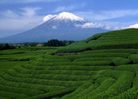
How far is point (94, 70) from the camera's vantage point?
95.1ft

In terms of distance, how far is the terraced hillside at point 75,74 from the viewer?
75.5 ft

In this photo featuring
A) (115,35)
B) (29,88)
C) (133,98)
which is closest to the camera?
(133,98)

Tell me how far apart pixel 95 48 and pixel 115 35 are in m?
10.5

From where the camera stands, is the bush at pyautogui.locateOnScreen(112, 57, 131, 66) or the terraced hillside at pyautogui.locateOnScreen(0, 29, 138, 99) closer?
the terraced hillside at pyautogui.locateOnScreen(0, 29, 138, 99)

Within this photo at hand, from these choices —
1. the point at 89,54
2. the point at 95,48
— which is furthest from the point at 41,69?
the point at 95,48

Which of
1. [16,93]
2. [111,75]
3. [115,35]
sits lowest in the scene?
[16,93]

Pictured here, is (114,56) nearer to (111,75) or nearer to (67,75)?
(111,75)

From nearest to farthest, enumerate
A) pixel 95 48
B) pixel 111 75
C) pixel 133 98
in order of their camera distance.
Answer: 1. pixel 133 98
2. pixel 111 75
3. pixel 95 48

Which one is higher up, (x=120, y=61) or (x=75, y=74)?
(x=120, y=61)

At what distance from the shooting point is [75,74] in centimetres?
2869

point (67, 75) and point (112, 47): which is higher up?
point (112, 47)

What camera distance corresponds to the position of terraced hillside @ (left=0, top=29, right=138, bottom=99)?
23.0 metres

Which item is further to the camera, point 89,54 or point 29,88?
point 89,54

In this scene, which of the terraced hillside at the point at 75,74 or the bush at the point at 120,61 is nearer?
the terraced hillside at the point at 75,74
